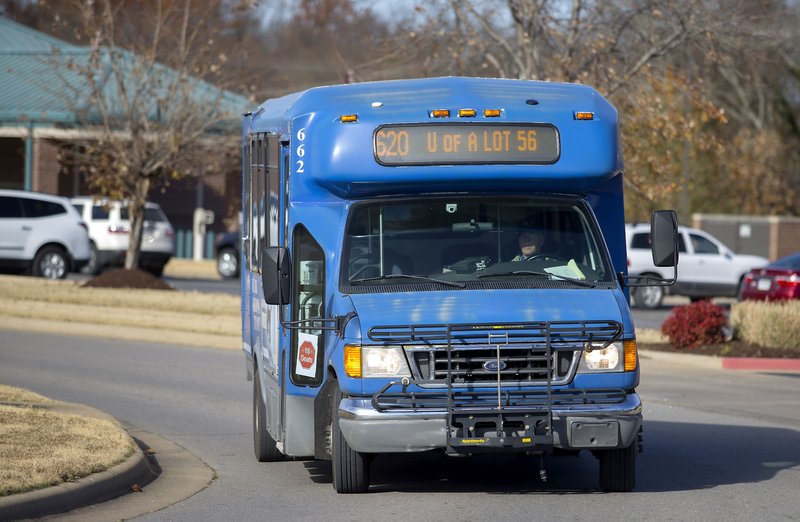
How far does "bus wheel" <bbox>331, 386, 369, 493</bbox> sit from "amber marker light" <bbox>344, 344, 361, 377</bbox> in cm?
27

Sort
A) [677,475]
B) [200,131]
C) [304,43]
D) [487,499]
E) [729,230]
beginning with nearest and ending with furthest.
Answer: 1. [487,499]
2. [677,475]
3. [200,131]
4. [729,230]
5. [304,43]

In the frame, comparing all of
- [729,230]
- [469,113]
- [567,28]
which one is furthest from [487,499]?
[729,230]

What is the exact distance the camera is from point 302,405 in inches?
363

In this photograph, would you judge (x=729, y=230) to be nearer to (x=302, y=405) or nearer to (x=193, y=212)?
(x=193, y=212)

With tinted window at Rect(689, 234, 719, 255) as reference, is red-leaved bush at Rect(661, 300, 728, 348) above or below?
below

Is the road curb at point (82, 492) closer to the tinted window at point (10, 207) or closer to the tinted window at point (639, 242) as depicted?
the tinted window at point (10, 207)

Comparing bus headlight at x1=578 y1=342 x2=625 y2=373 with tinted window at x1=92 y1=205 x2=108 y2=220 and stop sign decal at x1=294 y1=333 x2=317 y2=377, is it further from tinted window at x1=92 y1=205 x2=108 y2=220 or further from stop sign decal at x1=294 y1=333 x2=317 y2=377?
tinted window at x1=92 y1=205 x2=108 y2=220

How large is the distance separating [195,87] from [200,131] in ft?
5.75

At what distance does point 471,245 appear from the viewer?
30.0 feet

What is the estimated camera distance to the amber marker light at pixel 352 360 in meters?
8.38

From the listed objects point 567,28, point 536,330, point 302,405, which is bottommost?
point 302,405

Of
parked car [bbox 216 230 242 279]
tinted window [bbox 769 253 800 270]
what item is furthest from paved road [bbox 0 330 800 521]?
parked car [bbox 216 230 242 279]

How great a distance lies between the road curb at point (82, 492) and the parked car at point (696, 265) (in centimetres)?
2116

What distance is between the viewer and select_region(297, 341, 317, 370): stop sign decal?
9.13m
